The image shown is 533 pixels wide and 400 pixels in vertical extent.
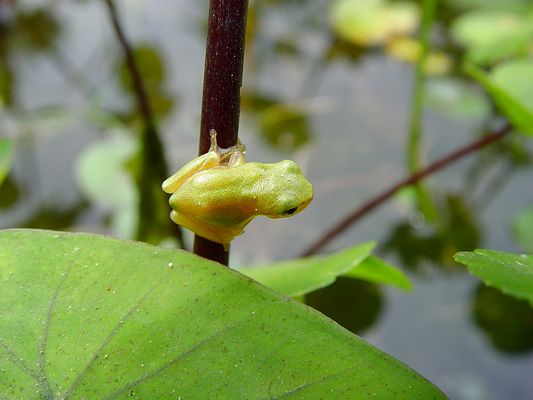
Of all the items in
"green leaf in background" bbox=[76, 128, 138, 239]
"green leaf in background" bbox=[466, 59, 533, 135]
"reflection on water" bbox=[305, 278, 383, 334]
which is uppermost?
"green leaf in background" bbox=[466, 59, 533, 135]

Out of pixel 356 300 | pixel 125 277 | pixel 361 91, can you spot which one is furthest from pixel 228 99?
pixel 361 91

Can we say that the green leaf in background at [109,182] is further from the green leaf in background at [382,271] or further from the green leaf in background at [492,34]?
the green leaf in background at [492,34]

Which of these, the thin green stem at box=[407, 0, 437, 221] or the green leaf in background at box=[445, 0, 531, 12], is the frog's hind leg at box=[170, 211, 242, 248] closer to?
the thin green stem at box=[407, 0, 437, 221]

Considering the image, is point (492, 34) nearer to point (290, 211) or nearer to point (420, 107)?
point (420, 107)

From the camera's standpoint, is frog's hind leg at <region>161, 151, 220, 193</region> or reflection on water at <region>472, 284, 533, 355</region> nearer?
frog's hind leg at <region>161, 151, 220, 193</region>

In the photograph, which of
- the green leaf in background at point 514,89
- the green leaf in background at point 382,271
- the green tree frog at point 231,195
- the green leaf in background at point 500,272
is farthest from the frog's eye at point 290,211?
the green leaf in background at point 514,89

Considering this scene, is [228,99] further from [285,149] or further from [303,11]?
[303,11]

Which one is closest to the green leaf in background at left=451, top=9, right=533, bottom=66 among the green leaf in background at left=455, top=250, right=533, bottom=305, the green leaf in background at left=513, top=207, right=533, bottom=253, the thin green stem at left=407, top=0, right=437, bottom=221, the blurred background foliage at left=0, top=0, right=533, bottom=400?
the blurred background foliage at left=0, top=0, right=533, bottom=400
